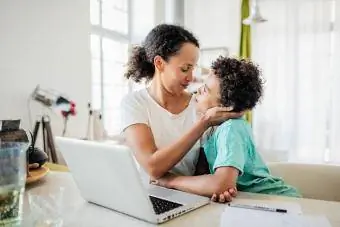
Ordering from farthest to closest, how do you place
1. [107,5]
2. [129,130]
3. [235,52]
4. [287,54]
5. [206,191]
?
[235,52], [287,54], [107,5], [129,130], [206,191]

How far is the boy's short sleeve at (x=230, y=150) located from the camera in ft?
3.36

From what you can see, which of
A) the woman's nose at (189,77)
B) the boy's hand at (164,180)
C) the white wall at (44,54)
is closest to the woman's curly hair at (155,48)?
the woman's nose at (189,77)

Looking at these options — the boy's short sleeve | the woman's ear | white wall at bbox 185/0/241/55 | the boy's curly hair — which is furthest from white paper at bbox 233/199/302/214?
white wall at bbox 185/0/241/55

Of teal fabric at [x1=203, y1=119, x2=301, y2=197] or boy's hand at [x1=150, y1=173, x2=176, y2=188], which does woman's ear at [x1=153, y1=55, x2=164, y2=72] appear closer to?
teal fabric at [x1=203, y1=119, x2=301, y2=197]

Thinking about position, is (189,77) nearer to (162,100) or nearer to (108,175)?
(162,100)

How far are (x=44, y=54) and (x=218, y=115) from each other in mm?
1675

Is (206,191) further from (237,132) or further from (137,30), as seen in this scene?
(137,30)

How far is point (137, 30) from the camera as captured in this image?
399cm

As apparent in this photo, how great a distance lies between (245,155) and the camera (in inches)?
44.1

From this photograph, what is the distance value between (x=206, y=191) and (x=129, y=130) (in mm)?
415

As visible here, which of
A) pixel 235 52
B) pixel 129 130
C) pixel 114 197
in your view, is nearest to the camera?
pixel 114 197

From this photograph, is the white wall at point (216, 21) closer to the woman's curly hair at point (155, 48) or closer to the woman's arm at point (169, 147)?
the woman's curly hair at point (155, 48)

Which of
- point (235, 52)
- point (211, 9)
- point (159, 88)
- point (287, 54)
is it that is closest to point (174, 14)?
point (211, 9)

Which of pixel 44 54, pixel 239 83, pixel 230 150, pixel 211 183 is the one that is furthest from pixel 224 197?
pixel 44 54
